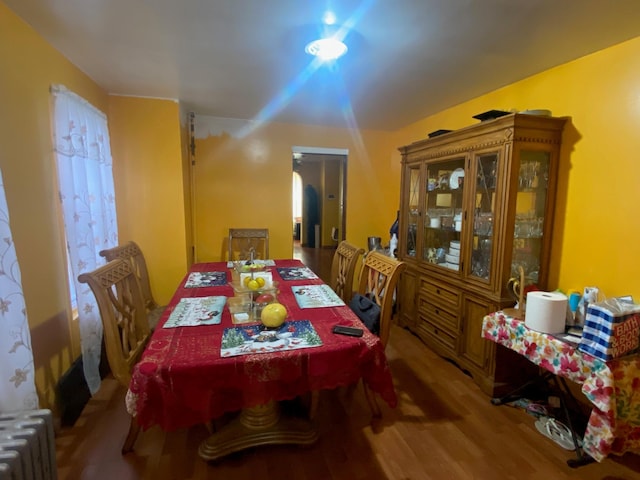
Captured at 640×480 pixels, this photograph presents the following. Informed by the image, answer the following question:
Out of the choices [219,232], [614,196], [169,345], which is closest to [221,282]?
[169,345]

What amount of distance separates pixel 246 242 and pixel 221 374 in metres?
2.51

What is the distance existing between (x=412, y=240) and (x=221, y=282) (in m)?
1.92

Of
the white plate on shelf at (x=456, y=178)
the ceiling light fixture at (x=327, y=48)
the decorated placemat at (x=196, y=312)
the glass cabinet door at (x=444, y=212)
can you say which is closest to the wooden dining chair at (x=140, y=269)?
the decorated placemat at (x=196, y=312)

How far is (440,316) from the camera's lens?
107 inches

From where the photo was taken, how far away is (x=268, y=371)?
1248mm

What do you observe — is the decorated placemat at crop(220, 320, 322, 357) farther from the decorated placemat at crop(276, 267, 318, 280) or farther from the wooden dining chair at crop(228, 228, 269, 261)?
the wooden dining chair at crop(228, 228, 269, 261)

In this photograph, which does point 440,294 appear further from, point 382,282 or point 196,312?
point 196,312

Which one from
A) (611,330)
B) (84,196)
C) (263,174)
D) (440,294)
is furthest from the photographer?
(263,174)

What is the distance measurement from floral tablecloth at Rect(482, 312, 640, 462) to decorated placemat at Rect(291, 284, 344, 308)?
3.77 ft

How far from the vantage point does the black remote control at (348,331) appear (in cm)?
143

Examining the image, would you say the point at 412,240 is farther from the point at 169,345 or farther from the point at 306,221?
the point at 306,221

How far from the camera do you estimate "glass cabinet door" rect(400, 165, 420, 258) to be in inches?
122

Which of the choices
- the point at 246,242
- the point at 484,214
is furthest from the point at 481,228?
the point at 246,242

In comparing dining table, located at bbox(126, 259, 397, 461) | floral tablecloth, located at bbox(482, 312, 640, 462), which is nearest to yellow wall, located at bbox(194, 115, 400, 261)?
dining table, located at bbox(126, 259, 397, 461)
